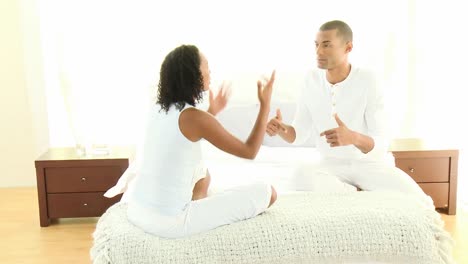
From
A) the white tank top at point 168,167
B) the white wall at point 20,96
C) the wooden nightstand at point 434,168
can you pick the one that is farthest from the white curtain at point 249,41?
the white tank top at point 168,167

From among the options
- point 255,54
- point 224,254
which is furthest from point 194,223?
point 255,54

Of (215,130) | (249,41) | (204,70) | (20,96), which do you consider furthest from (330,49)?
(20,96)

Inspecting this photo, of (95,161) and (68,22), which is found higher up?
(68,22)

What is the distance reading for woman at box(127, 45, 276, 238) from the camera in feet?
6.82

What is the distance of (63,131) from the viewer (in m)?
4.00

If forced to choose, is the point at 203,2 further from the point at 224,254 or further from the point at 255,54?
the point at 224,254

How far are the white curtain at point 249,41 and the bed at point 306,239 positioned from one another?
69.6 inches

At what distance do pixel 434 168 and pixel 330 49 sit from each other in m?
1.12

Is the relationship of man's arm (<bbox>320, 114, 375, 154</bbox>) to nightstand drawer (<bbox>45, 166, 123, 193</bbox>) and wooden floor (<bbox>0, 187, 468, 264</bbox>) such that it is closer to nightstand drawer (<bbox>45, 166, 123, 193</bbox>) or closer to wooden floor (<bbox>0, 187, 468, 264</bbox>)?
wooden floor (<bbox>0, 187, 468, 264</bbox>)

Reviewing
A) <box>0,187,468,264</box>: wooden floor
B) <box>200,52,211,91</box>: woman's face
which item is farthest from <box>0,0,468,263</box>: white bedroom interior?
<box>200,52,211,91</box>: woman's face

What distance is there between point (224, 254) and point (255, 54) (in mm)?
2132

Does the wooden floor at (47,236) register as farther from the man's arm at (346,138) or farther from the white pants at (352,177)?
the man's arm at (346,138)

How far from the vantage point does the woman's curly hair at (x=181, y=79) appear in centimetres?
213

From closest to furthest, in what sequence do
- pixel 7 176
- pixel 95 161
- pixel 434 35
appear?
1. pixel 95 161
2. pixel 434 35
3. pixel 7 176
